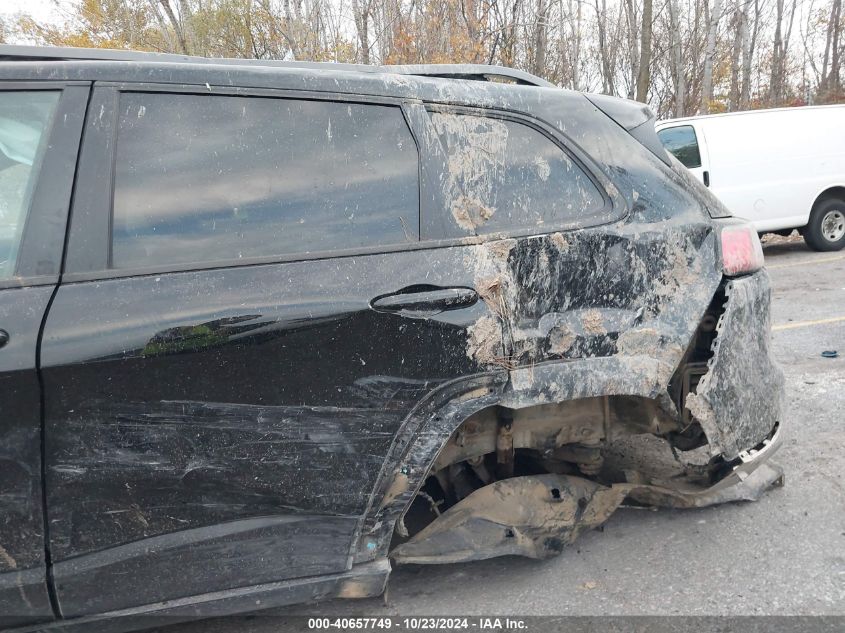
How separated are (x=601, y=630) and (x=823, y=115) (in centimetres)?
910

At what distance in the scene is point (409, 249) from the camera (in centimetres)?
202

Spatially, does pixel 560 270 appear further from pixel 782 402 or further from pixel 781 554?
pixel 781 554

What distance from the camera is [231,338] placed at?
1.82 metres

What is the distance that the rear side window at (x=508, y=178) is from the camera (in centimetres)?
215

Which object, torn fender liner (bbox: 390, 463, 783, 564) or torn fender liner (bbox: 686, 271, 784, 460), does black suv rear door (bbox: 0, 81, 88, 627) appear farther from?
torn fender liner (bbox: 686, 271, 784, 460)

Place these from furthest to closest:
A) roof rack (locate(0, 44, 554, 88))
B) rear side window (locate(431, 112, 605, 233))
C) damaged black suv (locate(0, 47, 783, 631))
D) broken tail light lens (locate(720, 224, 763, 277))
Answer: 1. broken tail light lens (locate(720, 224, 763, 277))
2. rear side window (locate(431, 112, 605, 233))
3. roof rack (locate(0, 44, 554, 88))
4. damaged black suv (locate(0, 47, 783, 631))

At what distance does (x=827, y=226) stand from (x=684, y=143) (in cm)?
260

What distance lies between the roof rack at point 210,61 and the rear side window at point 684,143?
6906 mm

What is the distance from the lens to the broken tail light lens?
2.38m

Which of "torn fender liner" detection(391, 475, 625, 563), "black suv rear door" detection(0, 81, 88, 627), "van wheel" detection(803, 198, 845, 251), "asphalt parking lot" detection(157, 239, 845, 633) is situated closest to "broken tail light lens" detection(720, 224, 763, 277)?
"torn fender liner" detection(391, 475, 625, 563)

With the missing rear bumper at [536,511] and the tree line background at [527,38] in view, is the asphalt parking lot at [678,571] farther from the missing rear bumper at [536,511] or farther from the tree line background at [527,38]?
the tree line background at [527,38]

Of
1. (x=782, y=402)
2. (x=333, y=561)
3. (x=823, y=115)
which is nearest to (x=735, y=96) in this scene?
(x=823, y=115)

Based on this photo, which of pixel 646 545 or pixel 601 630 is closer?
pixel 601 630

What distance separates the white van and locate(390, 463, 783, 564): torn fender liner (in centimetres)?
709
